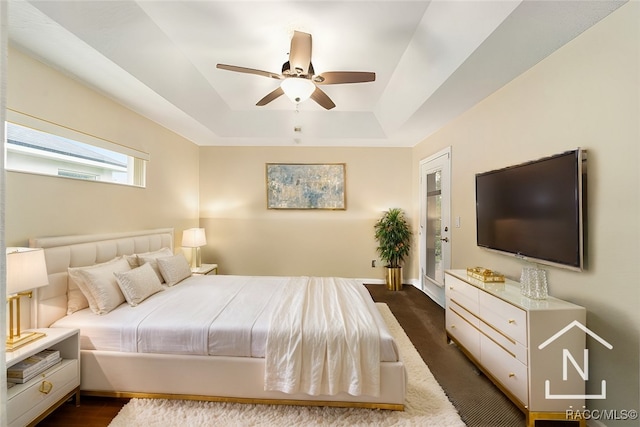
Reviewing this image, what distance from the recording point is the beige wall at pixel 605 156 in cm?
134

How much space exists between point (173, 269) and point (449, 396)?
2892 millimetres

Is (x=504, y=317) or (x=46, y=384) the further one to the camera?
(x=504, y=317)

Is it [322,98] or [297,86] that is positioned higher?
[322,98]

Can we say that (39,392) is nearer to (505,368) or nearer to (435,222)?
(505,368)

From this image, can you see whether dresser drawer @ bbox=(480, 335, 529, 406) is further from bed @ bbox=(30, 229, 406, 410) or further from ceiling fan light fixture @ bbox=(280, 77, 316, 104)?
ceiling fan light fixture @ bbox=(280, 77, 316, 104)

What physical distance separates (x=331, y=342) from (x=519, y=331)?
1.24 meters

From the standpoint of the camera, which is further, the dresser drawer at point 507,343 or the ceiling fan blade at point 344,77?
the ceiling fan blade at point 344,77

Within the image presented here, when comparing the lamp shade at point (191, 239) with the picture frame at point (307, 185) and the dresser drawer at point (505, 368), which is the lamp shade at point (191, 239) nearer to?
the picture frame at point (307, 185)

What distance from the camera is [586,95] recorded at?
1562 mm

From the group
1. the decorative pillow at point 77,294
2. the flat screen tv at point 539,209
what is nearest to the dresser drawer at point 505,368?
the flat screen tv at point 539,209

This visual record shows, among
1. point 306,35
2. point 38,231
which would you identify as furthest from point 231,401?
point 306,35

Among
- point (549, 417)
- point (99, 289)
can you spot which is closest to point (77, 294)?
point (99, 289)

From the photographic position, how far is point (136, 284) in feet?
6.96

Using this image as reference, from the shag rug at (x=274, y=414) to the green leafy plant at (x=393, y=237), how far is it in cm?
248
